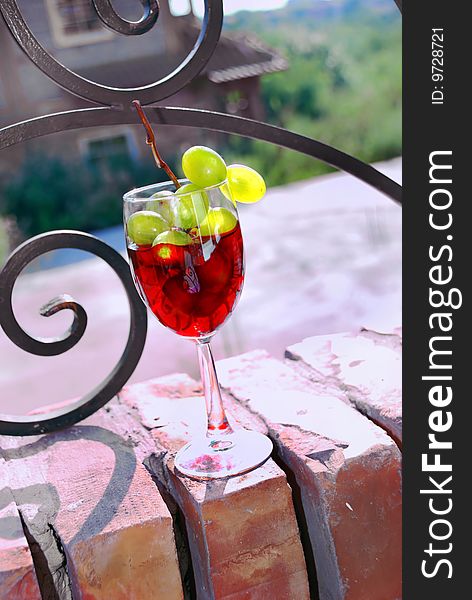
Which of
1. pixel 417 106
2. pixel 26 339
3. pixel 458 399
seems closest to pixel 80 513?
pixel 26 339

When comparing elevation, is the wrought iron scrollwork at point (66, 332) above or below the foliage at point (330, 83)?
below

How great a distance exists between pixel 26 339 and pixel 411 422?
14.8 inches

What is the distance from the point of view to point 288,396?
0.80 metres

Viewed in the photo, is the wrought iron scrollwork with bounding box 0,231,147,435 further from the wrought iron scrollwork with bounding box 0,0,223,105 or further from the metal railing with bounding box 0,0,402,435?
the wrought iron scrollwork with bounding box 0,0,223,105

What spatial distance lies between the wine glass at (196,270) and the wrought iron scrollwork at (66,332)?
11 centimetres

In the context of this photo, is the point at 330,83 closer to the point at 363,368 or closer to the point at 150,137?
the point at 363,368

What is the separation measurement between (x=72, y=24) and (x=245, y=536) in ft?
36.8

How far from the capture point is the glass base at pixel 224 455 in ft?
2.17

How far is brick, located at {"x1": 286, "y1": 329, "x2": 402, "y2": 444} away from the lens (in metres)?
0.74

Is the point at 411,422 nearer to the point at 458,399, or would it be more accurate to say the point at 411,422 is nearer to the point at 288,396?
the point at 458,399

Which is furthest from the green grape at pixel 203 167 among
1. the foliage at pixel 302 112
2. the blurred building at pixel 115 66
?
the blurred building at pixel 115 66

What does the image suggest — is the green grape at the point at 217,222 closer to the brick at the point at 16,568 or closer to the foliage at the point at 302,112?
the brick at the point at 16,568

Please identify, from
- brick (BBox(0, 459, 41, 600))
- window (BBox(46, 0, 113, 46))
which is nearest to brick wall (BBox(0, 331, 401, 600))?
brick (BBox(0, 459, 41, 600))

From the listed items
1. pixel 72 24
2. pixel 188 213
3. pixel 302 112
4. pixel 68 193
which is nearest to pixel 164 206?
pixel 188 213
